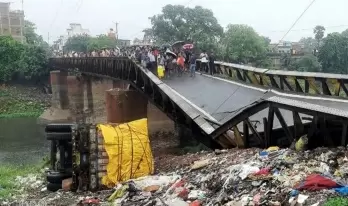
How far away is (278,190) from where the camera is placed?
5969 millimetres

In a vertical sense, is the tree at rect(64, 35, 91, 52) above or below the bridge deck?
above

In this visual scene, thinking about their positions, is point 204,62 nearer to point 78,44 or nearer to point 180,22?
point 180,22

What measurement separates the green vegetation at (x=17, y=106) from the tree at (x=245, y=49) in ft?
81.0

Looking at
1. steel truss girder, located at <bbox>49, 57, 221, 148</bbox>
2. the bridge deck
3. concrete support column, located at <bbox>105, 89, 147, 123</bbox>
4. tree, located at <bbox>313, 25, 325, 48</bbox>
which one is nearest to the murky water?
concrete support column, located at <bbox>105, 89, 147, 123</bbox>

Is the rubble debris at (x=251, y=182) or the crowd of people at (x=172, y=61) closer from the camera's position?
the rubble debris at (x=251, y=182)

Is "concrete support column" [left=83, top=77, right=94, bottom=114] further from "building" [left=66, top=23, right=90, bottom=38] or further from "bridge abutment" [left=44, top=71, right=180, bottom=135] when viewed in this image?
"building" [left=66, top=23, right=90, bottom=38]

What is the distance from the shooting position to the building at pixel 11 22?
323 feet

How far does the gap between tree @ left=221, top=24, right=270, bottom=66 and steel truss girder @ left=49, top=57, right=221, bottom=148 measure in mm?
19271

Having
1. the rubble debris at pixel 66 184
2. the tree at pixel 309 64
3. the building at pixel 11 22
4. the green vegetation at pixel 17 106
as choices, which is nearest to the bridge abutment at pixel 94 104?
the green vegetation at pixel 17 106

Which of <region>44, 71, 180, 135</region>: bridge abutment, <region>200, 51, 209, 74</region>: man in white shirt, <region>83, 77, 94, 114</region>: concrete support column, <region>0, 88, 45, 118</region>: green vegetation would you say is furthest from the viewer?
<region>0, 88, 45, 118</region>: green vegetation

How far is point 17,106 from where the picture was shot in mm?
59031

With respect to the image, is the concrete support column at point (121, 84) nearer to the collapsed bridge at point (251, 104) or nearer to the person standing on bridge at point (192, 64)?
the collapsed bridge at point (251, 104)

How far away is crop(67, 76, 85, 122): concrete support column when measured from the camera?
1922 inches

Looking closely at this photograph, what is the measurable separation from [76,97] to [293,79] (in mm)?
35944
